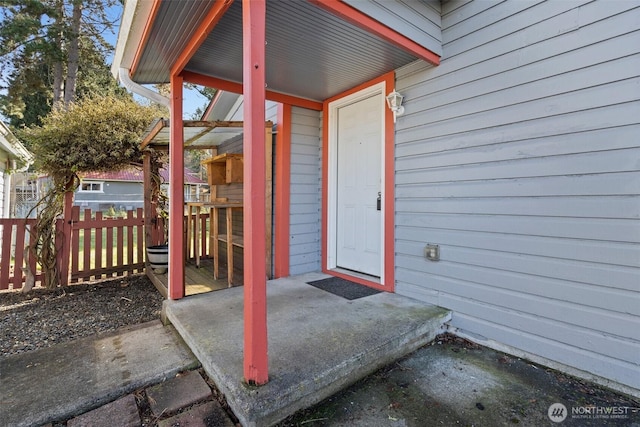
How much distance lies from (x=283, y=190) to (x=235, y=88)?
122cm

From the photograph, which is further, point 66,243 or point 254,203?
point 66,243

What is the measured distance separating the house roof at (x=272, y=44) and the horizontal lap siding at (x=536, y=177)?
58 centimetres

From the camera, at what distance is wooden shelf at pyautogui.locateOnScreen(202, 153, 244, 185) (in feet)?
14.1

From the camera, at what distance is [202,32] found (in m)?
2.13

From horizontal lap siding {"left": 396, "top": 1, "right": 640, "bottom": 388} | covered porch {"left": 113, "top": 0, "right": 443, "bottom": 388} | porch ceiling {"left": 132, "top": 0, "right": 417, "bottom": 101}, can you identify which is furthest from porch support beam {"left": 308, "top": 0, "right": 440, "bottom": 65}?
horizontal lap siding {"left": 396, "top": 1, "right": 640, "bottom": 388}

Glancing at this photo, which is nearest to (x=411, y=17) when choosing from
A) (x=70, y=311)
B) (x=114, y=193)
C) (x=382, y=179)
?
(x=382, y=179)

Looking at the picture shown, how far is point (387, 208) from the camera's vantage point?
118 inches

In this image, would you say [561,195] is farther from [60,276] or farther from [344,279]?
[60,276]

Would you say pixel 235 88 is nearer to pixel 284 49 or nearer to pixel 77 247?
pixel 284 49

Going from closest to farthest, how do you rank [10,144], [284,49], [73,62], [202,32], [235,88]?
1. [202,32]
2. [284,49]
3. [235,88]
4. [10,144]
5. [73,62]

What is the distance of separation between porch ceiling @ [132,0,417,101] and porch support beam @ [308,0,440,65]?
12 centimetres

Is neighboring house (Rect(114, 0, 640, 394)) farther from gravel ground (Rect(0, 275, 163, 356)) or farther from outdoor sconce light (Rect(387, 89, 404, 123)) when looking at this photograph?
gravel ground (Rect(0, 275, 163, 356))

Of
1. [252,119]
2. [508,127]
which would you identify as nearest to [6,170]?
[252,119]

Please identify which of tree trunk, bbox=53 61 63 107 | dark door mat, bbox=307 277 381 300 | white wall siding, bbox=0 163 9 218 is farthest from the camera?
tree trunk, bbox=53 61 63 107
